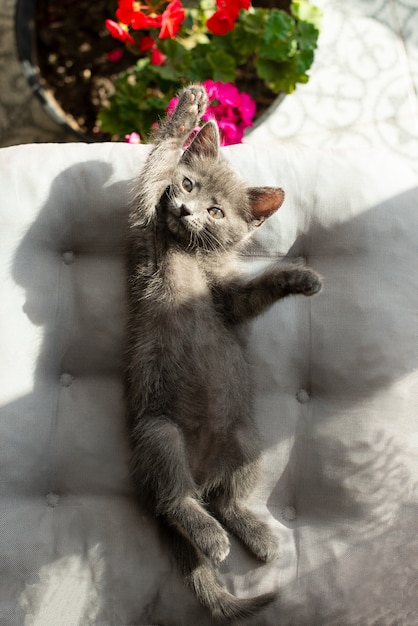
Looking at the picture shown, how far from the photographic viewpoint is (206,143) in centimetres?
167

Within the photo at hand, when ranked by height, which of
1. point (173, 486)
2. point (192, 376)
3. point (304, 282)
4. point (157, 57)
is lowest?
point (173, 486)

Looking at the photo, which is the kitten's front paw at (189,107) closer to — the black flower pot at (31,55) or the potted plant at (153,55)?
the potted plant at (153,55)

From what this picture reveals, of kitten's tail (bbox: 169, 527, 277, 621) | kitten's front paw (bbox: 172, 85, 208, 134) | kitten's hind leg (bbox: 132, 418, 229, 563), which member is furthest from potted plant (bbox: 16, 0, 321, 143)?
kitten's tail (bbox: 169, 527, 277, 621)

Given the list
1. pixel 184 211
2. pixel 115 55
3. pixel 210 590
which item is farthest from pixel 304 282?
pixel 115 55

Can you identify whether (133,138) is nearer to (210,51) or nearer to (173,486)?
(210,51)

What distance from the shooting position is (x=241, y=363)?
5.41 ft

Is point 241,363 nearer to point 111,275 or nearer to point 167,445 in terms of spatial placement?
point 167,445

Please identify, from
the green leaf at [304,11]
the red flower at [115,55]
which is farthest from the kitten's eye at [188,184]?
the red flower at [115,55]

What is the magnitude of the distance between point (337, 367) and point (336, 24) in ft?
5.40

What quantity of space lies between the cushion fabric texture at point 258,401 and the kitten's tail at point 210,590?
4cm

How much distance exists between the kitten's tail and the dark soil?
155 cm

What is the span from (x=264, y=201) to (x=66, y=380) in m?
0.72

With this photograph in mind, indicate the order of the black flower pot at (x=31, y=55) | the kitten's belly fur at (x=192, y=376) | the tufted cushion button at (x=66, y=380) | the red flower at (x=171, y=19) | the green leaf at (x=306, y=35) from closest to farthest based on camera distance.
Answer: the kitten's belly fur at (x=192, y=376) → the tufted cushion button at (x=66, y=380) → the red flower at (x=171, y=19) → the green leaf at (x=306, y=35) → the black flower pot at (x=31, y=55)

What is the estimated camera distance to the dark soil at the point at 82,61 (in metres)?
2.34
